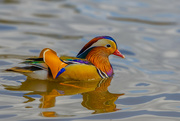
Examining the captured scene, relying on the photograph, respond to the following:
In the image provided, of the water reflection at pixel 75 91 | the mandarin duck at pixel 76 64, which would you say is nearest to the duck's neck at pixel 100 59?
the mandarin duck at pixel 76 64

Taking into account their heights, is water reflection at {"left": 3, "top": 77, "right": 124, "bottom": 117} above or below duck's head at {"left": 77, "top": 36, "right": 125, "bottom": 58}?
below

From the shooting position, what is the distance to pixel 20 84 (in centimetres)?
757

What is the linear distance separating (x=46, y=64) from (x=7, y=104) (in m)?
1.20

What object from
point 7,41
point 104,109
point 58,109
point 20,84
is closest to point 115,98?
point 104,109

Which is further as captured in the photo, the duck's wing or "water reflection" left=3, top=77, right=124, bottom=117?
the duck's wing

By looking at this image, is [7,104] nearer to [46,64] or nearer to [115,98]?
[46,64]

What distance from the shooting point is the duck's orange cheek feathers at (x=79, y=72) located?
756 centimetres

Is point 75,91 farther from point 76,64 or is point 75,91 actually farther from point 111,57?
point 111,57

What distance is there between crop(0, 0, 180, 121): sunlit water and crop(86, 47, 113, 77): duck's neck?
0.79 ft

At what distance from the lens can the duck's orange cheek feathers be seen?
756 cm

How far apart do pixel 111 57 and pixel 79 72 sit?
212 cm

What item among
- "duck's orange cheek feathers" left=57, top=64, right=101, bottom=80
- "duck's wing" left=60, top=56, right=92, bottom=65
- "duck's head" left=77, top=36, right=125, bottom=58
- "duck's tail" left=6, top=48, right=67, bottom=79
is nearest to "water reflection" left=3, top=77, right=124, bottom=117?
"duck's orange cheek feathers" left=57, top=64, right=101, bottom=80

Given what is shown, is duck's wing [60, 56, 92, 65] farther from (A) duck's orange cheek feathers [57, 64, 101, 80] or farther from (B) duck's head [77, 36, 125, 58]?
(B) duck's head [77, 36, 125, 58]

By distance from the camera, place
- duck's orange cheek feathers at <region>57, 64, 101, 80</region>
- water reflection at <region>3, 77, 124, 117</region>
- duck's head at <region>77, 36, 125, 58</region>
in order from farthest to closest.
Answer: duck's head at <region>77, 36, 125, 58</region> < duck's orange cheek feathers at <region>57, 64, 101, 80</region> < water reflection at <region>3, 77, 124, 117</region>
